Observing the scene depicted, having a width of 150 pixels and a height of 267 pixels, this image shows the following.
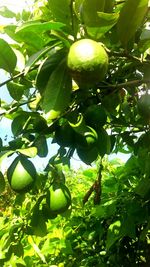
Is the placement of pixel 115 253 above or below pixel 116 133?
below

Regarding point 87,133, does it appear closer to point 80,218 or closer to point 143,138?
point 143,138

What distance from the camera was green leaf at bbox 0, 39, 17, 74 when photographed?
1340mm

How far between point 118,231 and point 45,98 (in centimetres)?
142

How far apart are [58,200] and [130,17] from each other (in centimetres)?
75

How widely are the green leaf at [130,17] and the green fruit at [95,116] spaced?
1.14 feet

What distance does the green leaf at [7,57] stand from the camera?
1340 millimetres

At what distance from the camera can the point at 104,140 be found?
1636 millimetres

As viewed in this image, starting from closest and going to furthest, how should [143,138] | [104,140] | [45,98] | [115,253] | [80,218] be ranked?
[45,98] < [104,140] < [143,138] < [115,253] < [80,218]

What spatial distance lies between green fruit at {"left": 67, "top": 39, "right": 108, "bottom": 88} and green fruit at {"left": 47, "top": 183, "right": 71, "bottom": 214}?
62 centimetres

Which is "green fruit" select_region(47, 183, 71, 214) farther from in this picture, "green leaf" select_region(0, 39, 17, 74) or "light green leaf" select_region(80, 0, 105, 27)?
"light green leaf" select_region(80, 0, 105, 27)

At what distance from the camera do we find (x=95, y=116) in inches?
61.8

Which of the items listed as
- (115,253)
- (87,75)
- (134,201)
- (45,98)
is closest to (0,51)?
(45,98)

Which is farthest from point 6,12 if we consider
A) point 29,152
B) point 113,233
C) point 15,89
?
point 113,233

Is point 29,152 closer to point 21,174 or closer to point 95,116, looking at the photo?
point 21,174
